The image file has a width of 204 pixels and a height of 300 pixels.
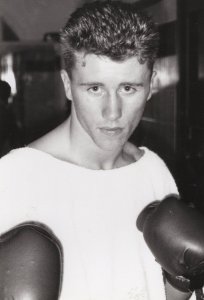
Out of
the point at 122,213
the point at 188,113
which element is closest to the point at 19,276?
the point at 122,213

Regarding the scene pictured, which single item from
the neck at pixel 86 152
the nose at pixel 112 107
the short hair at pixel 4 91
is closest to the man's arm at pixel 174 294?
the neck at pixel 86 152

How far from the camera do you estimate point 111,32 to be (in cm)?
107

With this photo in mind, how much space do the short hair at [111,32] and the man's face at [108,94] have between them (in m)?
0.02

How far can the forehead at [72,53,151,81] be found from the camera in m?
1.07

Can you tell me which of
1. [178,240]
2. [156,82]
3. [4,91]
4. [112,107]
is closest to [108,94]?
[112,107]

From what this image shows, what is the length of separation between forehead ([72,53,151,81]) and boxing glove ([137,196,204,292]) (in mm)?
343

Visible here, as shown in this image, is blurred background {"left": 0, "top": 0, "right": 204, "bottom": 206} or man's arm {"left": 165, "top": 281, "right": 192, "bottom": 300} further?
blurred background {"left": 0, "top": 0, "right": 204, "bottom": 206}

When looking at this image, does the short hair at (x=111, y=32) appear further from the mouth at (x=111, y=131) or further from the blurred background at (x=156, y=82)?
the blurred background at (x=156, y=82)

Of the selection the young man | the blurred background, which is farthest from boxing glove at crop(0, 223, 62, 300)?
the blurred background

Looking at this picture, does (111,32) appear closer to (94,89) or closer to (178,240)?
(94,89)

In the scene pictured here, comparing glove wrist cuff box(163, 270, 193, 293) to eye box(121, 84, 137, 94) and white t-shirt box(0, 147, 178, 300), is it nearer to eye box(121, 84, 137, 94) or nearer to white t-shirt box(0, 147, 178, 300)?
white t-shirt box(0, 147, 178, 300)

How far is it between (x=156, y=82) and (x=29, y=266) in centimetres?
306

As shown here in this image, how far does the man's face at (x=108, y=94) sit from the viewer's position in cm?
107

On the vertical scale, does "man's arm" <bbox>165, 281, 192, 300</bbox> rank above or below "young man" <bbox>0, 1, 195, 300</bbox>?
below
